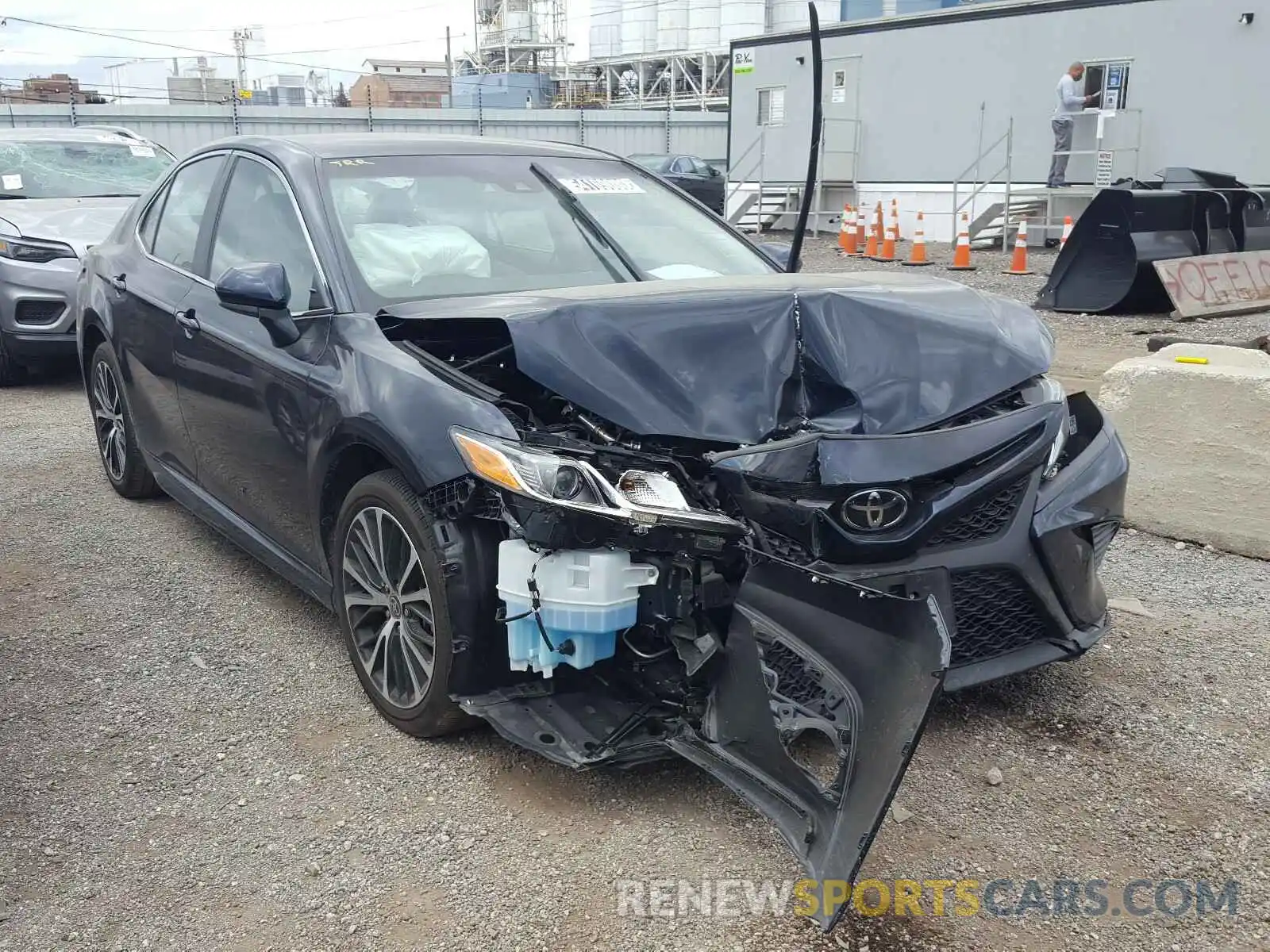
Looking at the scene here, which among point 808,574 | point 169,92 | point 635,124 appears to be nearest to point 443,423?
point 808,574

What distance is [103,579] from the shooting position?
15.6 ft

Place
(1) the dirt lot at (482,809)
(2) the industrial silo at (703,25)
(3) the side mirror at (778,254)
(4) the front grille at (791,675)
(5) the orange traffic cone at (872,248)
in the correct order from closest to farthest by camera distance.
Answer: (1) the dirt lot at (482,809) → (4) the front grille at (791,675) → (3) the side mirror at (778,254) → (5) the orange traffic cone at (872,248) → (2) the industrial silo at (703,25)

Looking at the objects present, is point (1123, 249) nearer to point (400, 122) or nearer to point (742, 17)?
point (400, 122)

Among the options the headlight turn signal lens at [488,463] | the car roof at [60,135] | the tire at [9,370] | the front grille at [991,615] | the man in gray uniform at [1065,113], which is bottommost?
the tire at [9,370]

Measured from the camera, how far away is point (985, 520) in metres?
3.00

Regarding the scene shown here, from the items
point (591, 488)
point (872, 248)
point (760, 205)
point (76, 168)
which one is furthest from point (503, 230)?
point (760, 205)

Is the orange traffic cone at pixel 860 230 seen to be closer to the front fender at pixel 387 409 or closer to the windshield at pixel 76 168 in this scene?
the windshield at pixel 76 168

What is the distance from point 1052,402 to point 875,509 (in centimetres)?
A: 72

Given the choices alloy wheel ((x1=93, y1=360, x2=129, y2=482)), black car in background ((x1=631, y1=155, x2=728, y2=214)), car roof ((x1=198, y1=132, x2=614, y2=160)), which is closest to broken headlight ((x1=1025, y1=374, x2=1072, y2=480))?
car roof ((x1=198, y1=132, x2=614, y2=160))

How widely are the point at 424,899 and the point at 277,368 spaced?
185 cm

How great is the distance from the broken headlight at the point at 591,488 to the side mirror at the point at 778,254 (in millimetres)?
1908

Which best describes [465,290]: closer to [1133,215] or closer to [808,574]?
[808,574]

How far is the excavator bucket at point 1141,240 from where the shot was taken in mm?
11188

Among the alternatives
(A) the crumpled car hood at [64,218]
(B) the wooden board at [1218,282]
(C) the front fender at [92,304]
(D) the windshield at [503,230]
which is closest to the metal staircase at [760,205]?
(B) the wooden board at [1218,282]
